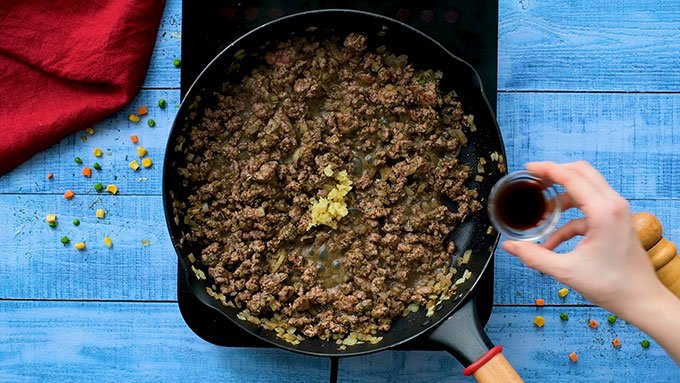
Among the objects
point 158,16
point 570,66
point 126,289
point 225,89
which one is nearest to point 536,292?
point 570,66

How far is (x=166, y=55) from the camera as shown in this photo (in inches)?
70.9

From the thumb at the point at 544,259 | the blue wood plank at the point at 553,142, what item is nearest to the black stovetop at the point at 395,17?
the blue wood plank at the point at 553,142

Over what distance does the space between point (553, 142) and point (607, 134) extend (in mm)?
136

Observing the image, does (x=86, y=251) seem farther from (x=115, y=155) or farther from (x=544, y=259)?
(x=544, y=259)

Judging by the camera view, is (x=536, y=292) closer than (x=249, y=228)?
No

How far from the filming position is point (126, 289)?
1.81m

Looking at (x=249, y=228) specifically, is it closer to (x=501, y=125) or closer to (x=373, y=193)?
(x=373, y=193)

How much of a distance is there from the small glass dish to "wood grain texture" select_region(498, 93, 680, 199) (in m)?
0.25

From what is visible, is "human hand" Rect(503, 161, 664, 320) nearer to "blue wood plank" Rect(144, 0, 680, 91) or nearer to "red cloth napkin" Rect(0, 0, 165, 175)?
"blue wood plank" Rect(144, 0, 680, 91)

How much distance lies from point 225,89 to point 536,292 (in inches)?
34.5

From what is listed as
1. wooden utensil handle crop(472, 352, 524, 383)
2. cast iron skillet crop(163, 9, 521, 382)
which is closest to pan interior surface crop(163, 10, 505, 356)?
cast iron skillet crop(163, 9, 521, 382)

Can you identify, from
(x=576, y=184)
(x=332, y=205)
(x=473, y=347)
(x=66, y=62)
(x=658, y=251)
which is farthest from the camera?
(x=66, y=62)

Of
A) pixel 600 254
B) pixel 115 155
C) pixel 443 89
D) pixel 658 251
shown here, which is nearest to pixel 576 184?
pixel 600 254

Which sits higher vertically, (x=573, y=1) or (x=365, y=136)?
(x=573, y=1)
